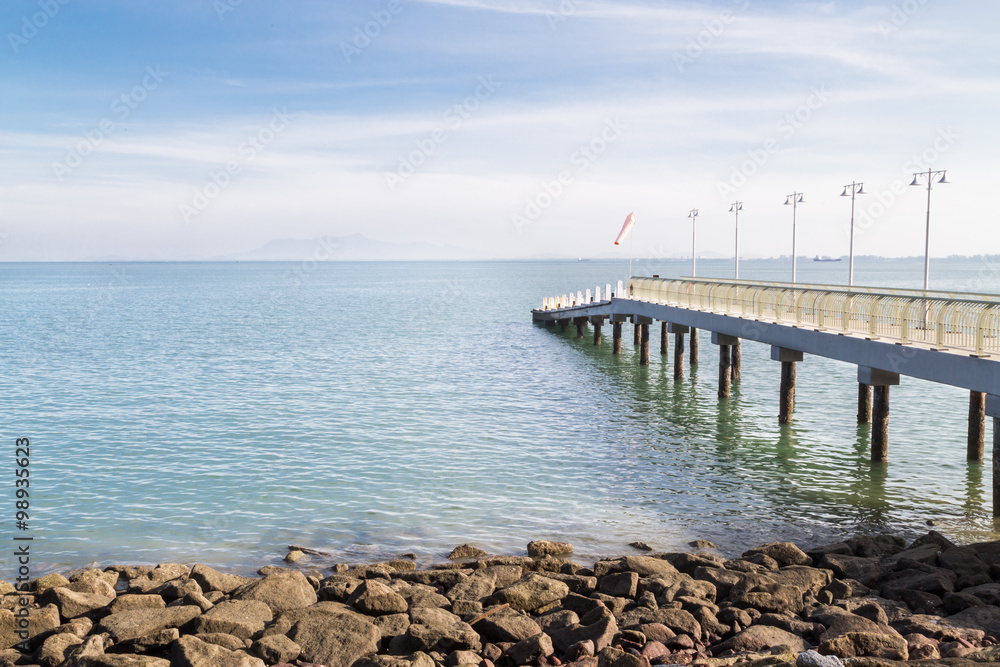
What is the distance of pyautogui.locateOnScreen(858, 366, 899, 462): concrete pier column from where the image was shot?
18.2 meters

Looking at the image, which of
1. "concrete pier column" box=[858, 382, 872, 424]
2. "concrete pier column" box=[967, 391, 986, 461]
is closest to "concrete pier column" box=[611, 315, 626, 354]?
"concrete pier column" box=[858, 382, 872, 424]

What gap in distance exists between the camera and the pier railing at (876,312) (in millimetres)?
15211

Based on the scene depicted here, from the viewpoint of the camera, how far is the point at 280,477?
18.7m

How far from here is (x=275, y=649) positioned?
29.6 feet

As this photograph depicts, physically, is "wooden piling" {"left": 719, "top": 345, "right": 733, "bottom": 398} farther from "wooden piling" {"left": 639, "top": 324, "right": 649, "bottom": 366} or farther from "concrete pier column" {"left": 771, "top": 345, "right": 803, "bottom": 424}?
"wooden piling" {"left": 639, "top": 324, "right": 649, "bottom": 366}

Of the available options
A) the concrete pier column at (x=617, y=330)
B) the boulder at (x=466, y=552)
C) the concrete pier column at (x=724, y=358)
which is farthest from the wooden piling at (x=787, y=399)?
the concrete pier column at (x=617, y=330)

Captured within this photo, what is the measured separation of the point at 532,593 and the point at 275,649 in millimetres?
3173

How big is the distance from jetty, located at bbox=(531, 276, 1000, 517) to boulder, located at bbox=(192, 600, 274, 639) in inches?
477

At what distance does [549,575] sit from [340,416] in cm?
1522

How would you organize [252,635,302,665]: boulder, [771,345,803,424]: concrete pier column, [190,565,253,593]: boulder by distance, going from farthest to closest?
[771,345,803,424]: concrete pier column, [190,565,253,593]: boulder, [252,635,302,665]: boulder

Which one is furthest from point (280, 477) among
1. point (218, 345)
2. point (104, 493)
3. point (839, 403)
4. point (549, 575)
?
point (218, 345)

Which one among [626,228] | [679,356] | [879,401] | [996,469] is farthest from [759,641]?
[626,228]

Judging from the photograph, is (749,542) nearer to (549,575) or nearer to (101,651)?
(549,575)

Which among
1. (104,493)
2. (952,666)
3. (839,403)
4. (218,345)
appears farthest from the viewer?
(218,345)
